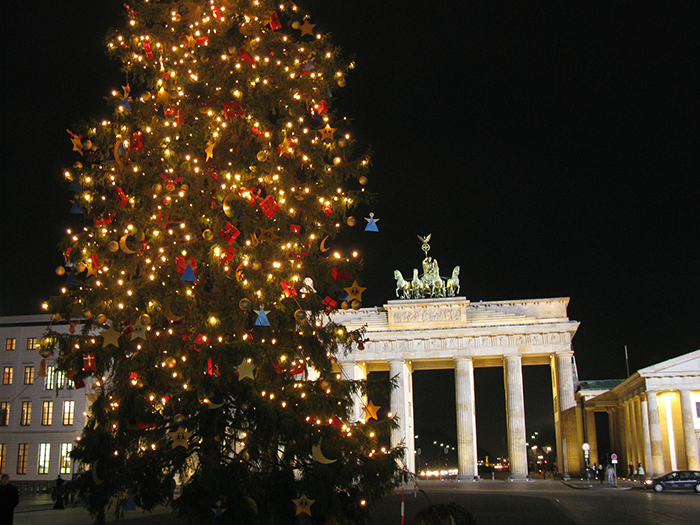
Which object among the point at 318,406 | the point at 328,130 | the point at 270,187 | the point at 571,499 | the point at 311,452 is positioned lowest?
the point at 571,499

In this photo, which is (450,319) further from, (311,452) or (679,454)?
(311,452)

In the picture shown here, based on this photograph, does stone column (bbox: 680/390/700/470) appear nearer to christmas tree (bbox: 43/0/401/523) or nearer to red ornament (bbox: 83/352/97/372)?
christmas tree (bbox: 43/0/401/523)

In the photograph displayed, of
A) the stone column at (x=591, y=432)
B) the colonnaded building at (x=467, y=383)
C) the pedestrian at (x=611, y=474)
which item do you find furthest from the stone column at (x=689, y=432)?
the stone column at (x=591, y=432)

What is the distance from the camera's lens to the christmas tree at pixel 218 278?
1291 cm

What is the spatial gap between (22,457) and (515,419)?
42.9 meters

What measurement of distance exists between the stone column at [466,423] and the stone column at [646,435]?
15774mm

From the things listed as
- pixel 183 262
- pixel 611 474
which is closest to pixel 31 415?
pixel 611 474

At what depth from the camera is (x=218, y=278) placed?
589 inches

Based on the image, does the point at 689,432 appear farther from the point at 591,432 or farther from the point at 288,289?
the point at 288,289

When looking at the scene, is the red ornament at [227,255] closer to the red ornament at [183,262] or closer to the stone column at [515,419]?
the red ornament at [183,262]

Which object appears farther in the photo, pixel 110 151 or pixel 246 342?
pixel 110 151

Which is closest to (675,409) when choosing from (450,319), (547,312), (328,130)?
(547,312)

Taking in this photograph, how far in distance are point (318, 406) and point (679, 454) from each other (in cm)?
5183

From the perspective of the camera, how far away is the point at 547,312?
6862 cm
